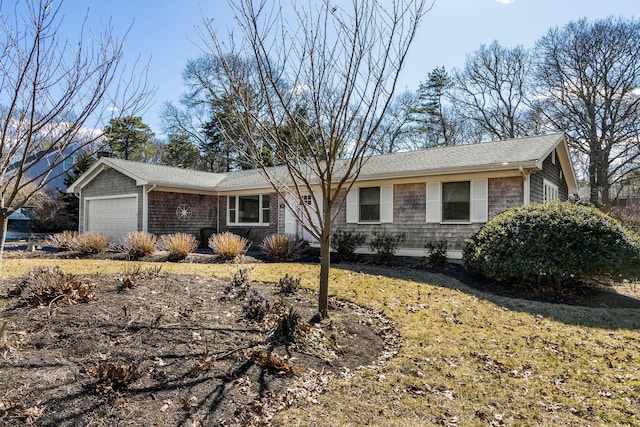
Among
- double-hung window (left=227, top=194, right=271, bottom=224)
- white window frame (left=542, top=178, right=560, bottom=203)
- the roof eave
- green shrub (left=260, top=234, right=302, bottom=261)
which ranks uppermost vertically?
the roof eave

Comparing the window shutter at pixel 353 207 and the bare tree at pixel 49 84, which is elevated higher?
the bare tree at pixel 49 84

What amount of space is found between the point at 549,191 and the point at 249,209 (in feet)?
36.6

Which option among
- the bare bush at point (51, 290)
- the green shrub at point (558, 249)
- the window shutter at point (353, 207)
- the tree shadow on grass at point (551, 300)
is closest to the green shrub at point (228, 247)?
the tree shadow on grass at point (551, 300)

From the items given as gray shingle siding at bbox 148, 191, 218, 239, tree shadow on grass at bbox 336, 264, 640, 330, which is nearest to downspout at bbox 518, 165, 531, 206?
tree shadow on grass at bbox 336, 264, 640, 330

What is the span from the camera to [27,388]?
2.85 m

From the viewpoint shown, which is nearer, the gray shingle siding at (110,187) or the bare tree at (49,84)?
the bare tree at (49,84)

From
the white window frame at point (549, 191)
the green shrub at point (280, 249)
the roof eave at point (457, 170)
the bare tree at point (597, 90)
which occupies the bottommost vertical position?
the green shrub at point (280, 249)

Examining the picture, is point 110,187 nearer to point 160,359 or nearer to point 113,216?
point 113,216

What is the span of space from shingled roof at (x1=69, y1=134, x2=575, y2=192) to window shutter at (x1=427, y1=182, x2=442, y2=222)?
1.69ft

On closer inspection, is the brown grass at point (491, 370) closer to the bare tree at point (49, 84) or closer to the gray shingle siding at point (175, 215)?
the bare tree at point (49, 84)

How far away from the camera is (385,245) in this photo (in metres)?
11.6

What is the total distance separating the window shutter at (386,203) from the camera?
12.8 metres

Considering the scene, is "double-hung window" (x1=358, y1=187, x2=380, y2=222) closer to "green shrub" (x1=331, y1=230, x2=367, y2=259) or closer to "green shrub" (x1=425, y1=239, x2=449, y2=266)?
"green shrub" (x1=331, y1=230, x2=367, y2=259)

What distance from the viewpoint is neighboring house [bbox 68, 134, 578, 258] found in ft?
36.7
